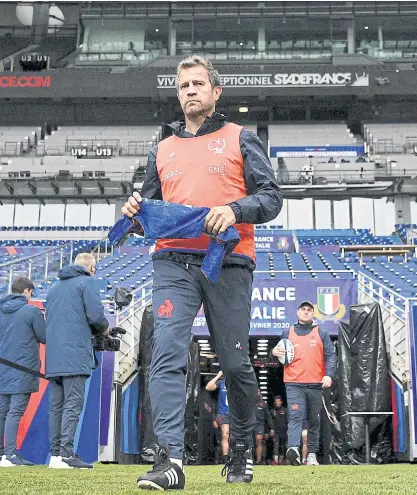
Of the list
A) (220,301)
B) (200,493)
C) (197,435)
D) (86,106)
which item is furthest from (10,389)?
(86,106)

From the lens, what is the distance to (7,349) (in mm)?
6160

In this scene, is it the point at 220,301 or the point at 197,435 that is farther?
the point at 197,435

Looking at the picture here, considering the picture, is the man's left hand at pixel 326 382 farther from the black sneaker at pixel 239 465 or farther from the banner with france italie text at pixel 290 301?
the black sneaker at pixel 239 465

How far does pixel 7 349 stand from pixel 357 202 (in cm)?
2670

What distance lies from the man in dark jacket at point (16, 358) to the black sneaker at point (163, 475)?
322 centimetres

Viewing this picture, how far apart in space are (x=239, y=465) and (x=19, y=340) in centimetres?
302

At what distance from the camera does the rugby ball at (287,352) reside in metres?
7.98

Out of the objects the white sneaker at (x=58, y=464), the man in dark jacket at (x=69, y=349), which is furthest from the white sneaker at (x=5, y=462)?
the white sneaker at (x=58, y=464)

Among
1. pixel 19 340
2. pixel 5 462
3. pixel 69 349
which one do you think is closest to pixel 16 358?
pixel 19 340

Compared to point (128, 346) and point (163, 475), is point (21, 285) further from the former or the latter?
point (163, 475)

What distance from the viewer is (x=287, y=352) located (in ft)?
26.3

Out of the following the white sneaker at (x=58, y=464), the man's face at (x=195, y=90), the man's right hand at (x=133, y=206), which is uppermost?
the man's face at (x=195, y=90)

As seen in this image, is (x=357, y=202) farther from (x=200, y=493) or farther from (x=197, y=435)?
(x=200, y=493)

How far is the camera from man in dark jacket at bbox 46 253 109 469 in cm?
564
